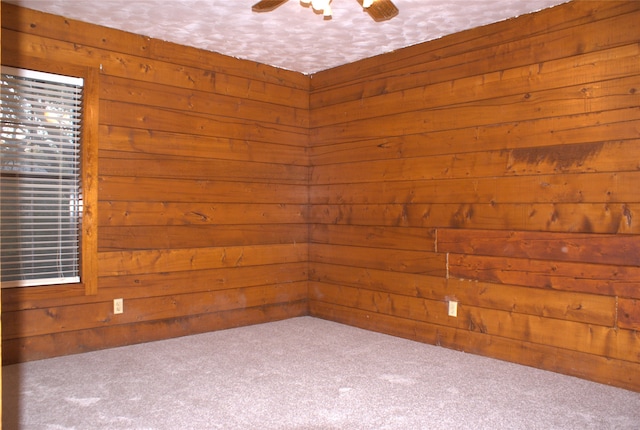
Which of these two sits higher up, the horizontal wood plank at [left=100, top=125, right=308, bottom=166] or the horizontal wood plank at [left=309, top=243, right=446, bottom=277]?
the horizontal wood plank at [left=100, top=125, right=308, bottom=166]


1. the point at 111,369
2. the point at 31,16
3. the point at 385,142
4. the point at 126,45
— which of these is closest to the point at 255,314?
the point at 111,369

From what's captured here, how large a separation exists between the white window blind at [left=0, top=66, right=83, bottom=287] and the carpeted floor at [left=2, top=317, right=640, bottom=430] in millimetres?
658

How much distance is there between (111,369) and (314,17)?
8.62 ft

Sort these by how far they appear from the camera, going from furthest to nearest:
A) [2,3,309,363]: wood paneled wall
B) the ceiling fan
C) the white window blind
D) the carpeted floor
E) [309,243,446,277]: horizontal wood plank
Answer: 1. [309,243,446,277]: horizontal wood plank
2. [2,3,309,363]: wood paneled wall
3. the white window blind
4. the ceiling fan
5. the carpeted floor

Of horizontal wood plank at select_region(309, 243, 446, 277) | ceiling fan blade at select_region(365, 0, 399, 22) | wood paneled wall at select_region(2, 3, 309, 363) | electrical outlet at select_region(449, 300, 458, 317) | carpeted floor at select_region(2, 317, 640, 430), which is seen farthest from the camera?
horizontal wood plank at select_region(309, 243, 446, 277)

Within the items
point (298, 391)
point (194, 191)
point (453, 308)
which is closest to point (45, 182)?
point (194, 191)

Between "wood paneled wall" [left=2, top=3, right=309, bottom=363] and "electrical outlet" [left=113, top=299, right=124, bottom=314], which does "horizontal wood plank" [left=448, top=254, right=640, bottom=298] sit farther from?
"electrical outlet" [left=113, top=299, right=124, bottom=314]

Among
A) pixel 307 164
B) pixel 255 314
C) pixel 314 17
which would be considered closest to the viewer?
pixel 314 17

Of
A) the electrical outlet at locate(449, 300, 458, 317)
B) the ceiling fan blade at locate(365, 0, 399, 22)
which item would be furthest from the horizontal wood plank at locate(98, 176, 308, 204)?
the ceiling fan blade at locate(365, 0, 399, 22)

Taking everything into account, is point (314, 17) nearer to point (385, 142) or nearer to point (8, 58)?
A: point (385, 142)

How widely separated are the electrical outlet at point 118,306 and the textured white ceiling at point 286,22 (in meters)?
1.95

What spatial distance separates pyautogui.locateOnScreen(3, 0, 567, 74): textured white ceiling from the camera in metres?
3.36

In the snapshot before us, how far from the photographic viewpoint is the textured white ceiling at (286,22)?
11.0 feet

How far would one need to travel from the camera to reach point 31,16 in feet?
11.3
